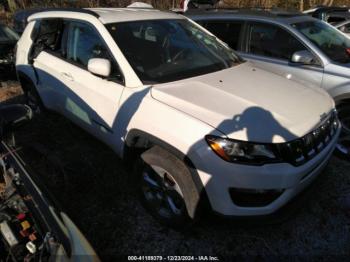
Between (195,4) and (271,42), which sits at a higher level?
(195,4)

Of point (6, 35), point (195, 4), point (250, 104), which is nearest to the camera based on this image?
point (250, 104)

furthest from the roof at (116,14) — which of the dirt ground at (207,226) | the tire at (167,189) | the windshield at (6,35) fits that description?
the windshield at (6,35)

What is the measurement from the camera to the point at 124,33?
2.98 metres

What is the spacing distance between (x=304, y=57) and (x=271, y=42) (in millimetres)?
631

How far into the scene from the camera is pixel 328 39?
4.33m

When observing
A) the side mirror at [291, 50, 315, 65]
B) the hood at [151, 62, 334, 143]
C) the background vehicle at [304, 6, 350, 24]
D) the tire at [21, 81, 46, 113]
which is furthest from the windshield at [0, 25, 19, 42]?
the background vehicle at [304, 6, 350, 24]

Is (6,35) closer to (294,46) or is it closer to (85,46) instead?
(85,46)

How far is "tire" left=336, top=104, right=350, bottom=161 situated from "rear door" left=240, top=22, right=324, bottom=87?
1.38ft

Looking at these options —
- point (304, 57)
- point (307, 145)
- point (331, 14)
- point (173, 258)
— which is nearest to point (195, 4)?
point (331, 14)

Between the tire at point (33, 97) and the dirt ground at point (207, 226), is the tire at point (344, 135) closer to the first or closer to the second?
the dirt ground at point (207, 226)

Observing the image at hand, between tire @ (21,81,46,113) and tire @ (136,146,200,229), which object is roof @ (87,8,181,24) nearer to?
tire @ (136,146,200,229)

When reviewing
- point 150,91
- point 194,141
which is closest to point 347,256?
point 194,141

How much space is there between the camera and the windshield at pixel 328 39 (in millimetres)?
3945

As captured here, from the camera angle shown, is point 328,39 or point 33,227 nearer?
point 33,227
